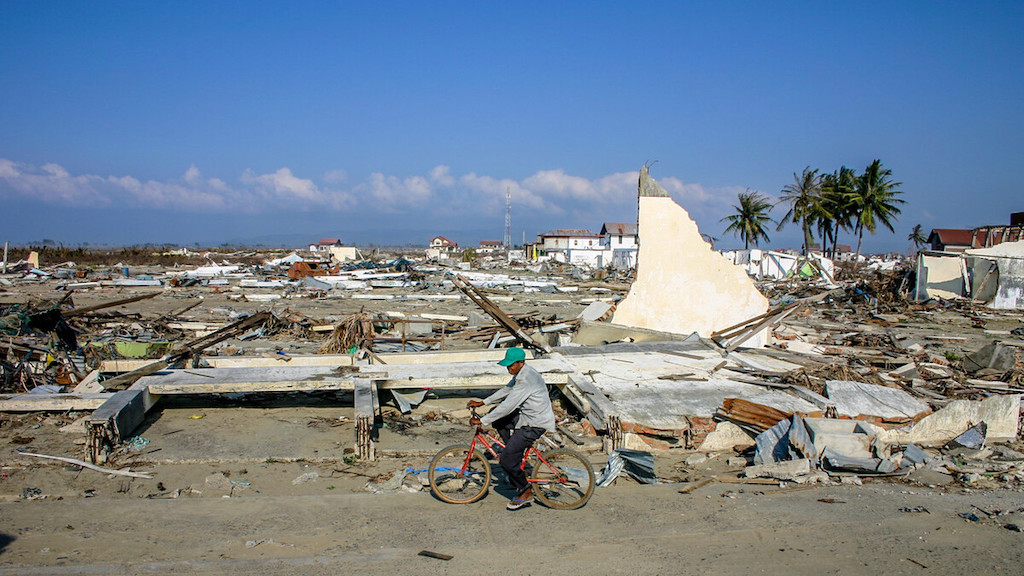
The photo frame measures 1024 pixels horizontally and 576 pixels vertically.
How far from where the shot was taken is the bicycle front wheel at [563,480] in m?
5.18

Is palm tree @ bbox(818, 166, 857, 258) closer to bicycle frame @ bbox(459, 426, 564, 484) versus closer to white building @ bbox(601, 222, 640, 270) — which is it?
white building @ bbox(601, 222, 640, 270)

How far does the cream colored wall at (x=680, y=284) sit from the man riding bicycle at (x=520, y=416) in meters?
7.29

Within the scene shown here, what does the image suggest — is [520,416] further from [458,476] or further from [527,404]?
[458,476]

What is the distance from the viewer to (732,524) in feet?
16.4

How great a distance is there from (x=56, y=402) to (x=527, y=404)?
237 inches

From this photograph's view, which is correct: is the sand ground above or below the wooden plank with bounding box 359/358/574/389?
below

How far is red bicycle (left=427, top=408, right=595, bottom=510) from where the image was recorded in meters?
5.19

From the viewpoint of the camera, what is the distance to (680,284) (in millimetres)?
12016

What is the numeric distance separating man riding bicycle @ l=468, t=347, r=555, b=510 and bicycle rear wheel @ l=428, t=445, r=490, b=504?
0.29m

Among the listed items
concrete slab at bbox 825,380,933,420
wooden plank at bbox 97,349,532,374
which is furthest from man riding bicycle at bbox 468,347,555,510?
wooden plank at bbox 97,349,532,374

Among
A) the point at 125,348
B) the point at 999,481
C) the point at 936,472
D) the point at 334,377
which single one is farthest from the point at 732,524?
the point at 125,348

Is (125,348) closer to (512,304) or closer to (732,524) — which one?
(732,524)

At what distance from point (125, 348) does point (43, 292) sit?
20886mm

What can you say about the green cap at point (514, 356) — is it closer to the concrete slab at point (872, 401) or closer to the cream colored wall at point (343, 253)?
the concrete slab at point (872, 401)
